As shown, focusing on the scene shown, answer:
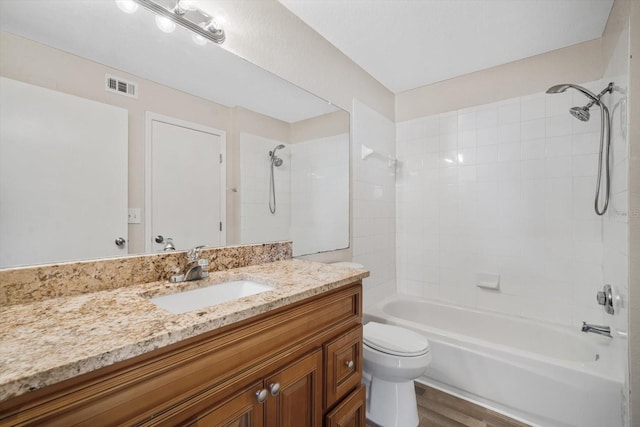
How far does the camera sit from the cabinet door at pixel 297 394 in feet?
2.72

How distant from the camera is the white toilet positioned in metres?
1.49

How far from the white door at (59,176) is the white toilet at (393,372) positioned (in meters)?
1.33

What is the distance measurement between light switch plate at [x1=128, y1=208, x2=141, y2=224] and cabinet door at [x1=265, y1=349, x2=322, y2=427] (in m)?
0.76

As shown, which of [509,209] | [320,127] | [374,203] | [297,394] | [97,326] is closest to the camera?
[97,326]

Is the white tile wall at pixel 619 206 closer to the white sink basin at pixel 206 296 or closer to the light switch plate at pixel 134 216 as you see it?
the white sink basin at pixel 206 296

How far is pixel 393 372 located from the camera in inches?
59.1

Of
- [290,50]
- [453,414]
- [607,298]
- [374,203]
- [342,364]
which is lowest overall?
[453,414]

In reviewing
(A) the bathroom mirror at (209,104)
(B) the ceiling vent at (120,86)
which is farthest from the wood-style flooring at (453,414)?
(B) the ceiling vent at (120,86)

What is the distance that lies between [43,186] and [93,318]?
49cm

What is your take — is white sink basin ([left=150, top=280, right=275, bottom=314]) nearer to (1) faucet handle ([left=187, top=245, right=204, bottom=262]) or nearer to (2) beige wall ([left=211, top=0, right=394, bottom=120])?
(1) faucet handle ([left=187, top=245, right=204, bottom=262])

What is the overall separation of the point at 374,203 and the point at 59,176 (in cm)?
200

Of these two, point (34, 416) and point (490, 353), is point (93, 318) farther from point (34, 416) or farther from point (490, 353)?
point (490, 353)

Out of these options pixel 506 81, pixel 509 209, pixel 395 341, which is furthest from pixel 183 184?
pixel 506 81

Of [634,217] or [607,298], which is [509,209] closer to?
[607,298]
